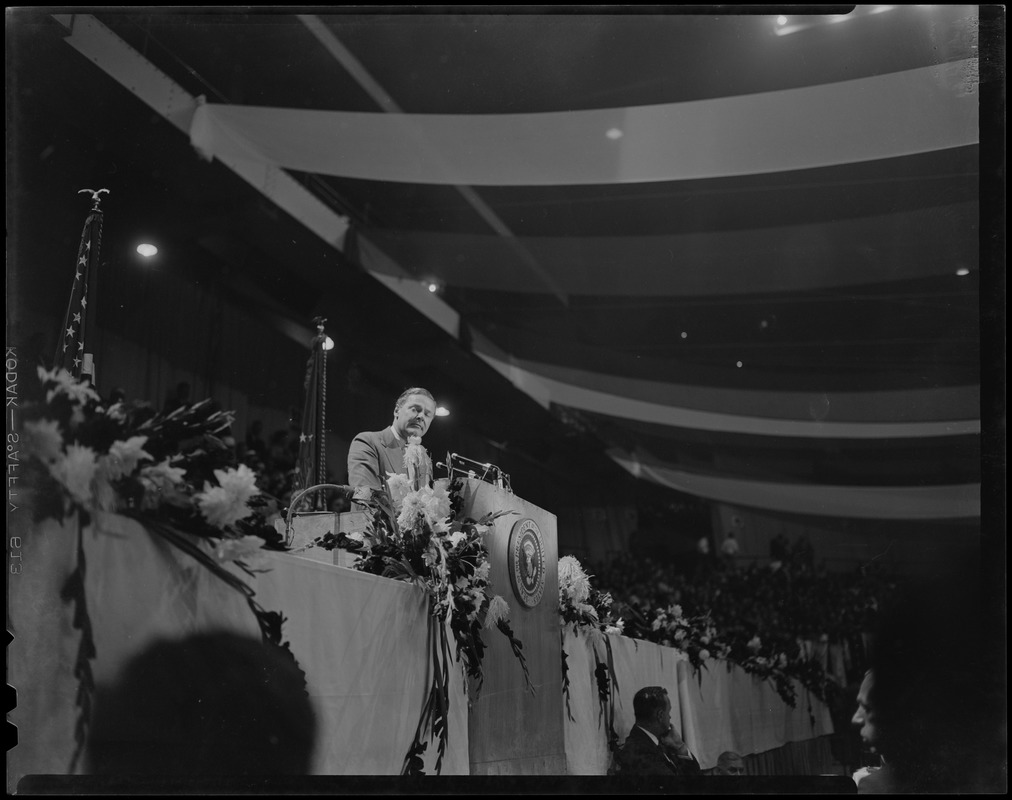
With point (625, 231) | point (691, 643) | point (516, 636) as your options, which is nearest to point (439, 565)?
point (516, 636)

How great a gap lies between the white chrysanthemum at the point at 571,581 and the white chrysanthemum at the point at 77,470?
1505 millimetres

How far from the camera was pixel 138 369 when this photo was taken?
9.50 feet

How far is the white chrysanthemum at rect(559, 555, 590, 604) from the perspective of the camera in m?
3.30

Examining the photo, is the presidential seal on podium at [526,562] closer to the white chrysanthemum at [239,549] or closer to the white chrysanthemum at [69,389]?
the white chrysanthemum at [239,549]

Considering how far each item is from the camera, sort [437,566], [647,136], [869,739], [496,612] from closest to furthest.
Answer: [437,566], [496,612], [869,739], [647,136]

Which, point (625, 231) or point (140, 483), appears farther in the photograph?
point (625, 231)

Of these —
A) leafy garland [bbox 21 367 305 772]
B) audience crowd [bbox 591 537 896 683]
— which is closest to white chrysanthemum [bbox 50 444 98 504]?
leafy garland [bbox 21 367 305 772]

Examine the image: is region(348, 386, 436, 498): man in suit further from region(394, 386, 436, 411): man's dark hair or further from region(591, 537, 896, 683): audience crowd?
region(591, 537, 896, 683): audience crowd

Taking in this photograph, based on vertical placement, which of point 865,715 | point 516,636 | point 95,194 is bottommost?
point 865,715

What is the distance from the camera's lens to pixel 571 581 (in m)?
3.31

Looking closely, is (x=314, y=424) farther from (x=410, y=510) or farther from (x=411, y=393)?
(x=410, y=510)

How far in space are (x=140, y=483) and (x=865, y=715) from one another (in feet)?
7.51

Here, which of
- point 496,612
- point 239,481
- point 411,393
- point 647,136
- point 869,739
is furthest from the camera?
point 647,136

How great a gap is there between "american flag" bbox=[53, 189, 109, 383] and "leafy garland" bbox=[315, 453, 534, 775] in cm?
85
